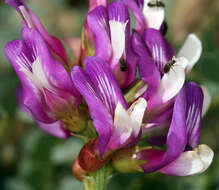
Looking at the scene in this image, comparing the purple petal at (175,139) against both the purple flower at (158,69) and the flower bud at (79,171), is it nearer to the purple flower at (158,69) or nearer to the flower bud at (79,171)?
the purple flower at (158,69)

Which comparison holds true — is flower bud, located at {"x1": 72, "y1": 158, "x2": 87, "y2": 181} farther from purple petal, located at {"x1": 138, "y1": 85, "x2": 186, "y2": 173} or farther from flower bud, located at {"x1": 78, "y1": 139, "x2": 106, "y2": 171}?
purple petal, located at {"x1": 138, "y1": 85, "x2": 186, "y2": 173}

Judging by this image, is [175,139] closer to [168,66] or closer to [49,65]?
[168,66]

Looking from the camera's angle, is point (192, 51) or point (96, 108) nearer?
point (96, 108)

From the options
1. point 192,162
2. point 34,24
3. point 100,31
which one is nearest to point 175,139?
point 192,162

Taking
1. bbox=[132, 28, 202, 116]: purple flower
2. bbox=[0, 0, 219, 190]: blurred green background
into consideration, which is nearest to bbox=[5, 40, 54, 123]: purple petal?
bbox=[132, 28, 202, 116]: purple flower

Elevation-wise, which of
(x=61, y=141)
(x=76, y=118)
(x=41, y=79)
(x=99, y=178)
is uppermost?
(x=41, y=79)
